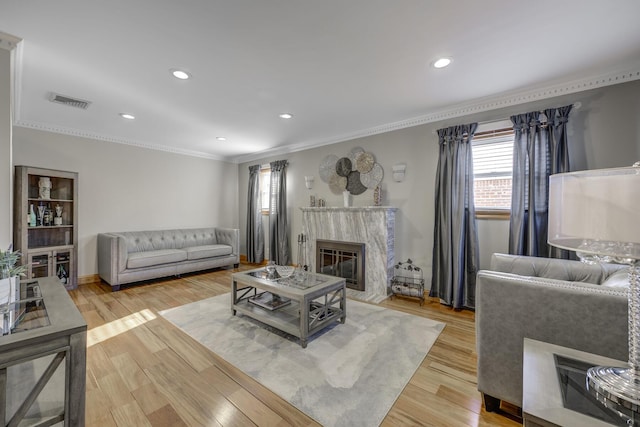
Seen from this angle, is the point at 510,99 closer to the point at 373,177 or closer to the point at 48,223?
the point at 373,177

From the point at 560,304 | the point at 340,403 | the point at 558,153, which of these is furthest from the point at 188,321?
the point at 558,153

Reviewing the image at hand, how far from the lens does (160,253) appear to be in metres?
4.26

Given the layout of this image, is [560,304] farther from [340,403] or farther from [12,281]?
[12,281]

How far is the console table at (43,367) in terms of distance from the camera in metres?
0.99

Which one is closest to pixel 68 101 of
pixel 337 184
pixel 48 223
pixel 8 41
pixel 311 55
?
pixel 8 41

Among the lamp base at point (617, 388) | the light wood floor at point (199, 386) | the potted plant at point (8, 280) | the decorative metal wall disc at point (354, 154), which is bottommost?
the light wood floor at point (199, 386)

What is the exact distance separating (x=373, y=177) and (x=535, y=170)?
195 cm

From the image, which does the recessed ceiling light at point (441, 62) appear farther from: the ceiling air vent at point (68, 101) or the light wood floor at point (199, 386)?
the ceiling air vent at point (68, 101)

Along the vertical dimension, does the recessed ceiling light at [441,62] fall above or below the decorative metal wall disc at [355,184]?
above

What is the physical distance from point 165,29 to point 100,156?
3.69 m

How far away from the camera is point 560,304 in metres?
1.26

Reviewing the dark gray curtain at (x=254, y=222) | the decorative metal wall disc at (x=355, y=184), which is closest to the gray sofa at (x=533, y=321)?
the decorative metal wall disc at (x=355, y=184)

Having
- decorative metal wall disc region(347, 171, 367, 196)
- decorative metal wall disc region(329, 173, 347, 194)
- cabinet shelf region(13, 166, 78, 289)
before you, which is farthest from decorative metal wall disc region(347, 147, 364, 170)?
cabinet shelf region(13, 166, 78, 289)

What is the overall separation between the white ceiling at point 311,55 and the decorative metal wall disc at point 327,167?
985mm
